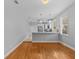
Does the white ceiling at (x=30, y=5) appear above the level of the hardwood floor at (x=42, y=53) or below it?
above

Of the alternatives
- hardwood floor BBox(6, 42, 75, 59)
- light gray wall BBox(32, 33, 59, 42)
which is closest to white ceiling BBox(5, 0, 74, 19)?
hardwood floor BBox(6, 42, 75, 59)

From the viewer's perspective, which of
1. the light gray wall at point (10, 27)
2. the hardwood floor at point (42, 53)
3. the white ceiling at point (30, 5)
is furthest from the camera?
the white ceiling at point (30, 5)

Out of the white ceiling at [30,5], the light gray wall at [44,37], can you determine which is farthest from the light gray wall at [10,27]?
the light gray wall at [44,37]

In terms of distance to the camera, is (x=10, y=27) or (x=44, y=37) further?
(x=44, y=37)

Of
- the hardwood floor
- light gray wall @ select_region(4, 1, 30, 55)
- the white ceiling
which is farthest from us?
the white ceiling

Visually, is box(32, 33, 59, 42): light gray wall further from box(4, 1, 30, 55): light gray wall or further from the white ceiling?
box(4, 1, 30, 55): light gray wall

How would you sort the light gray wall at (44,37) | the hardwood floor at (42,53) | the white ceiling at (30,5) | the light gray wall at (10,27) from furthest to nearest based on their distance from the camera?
the light gray wall at (44,37), the white ceiling at (30,5), the hardwood floor at (42,53), the light gray wall at (10,27)

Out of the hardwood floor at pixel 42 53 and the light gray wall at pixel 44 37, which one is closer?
the hardwood floor at pixel 42 53

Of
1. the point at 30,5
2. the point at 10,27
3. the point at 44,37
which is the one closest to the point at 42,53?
the point at 10,27

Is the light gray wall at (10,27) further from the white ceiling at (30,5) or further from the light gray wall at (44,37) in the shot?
the light gray wall at (44,37)

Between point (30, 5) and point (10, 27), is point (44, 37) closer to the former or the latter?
point (30, 5)

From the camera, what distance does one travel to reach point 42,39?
27.9 feet
